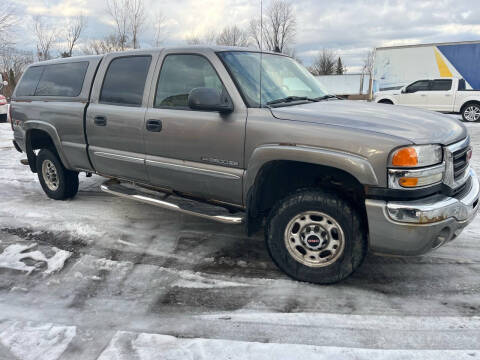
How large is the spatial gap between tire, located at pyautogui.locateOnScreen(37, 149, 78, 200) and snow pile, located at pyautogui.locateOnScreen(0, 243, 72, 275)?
153 cm

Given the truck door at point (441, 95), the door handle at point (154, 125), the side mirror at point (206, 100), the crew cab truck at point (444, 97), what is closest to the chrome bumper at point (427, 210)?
the side mirror at point (206, 100)

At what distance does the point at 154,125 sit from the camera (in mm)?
3842

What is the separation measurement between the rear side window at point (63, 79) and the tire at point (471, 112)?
15154 mm

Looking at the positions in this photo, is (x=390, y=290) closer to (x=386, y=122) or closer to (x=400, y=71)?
(x=386, y=122)

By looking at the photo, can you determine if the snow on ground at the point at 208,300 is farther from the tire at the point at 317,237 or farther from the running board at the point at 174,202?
the running board at the point at 174,202

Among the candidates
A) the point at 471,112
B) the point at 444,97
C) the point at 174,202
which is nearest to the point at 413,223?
the point at 174,202

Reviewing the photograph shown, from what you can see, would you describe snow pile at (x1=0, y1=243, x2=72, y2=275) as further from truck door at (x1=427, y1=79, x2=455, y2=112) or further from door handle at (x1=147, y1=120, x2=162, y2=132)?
truck door at (x1=427, y1=79, x2=455, y2=112)

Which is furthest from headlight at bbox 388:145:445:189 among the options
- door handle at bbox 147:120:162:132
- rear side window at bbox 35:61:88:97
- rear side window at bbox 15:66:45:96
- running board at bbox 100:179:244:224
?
rear side window at bbox 15:66:45:96

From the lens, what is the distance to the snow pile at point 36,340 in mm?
2346

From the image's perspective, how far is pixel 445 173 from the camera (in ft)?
9.10

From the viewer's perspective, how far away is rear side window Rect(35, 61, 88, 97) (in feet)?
15.7

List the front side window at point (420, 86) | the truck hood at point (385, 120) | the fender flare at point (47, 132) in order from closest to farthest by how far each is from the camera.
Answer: the truck hood at point (385, 120)
the fender flare at point (47, 132)
the front side window at point (420, 86)

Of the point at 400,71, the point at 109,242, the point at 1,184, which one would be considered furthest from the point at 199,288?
the point at 400,71

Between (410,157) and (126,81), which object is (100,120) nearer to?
(126,81)
